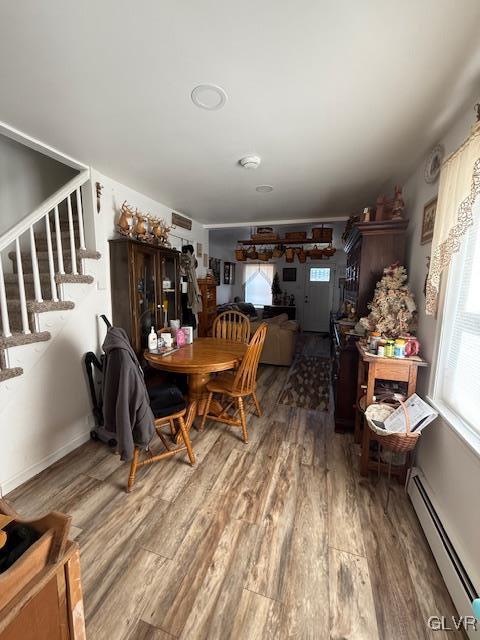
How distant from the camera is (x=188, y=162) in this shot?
2.05 m

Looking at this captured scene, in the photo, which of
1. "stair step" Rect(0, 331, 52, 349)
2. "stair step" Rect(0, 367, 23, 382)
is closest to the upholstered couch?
"stair step" Rect(0, 331, 52, 349)

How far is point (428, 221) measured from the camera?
5.83 feet

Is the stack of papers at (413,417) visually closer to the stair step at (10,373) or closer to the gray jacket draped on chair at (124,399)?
the gray jacket draped on chair at (124,399)

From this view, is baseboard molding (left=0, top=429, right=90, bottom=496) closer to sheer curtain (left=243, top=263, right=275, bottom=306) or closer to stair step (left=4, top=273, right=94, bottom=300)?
stair step (left=4, top=273, right=94, bottom=300)

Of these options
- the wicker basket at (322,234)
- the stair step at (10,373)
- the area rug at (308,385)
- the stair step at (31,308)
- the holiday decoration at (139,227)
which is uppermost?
the wicker basket at (322,234)

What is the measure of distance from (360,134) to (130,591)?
275cm

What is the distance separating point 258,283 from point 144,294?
18.7 feet

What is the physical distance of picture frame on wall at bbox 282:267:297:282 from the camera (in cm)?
754

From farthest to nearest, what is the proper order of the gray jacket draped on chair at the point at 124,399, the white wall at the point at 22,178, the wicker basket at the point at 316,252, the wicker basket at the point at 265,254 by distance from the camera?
1. the wicker basket at the point at 265,254
2. the wicker basket at the point at 316,252
3. the white wall at the point at 22,178
4. the gray jacket draped on chair at the point at 124,399

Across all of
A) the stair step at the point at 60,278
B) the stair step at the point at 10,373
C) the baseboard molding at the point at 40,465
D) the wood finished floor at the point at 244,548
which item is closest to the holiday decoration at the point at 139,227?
the stair step at the point at 60,278

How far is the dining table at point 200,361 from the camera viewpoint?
197 centimetres

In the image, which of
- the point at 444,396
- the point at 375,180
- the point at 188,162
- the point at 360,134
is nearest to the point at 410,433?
the point at 444,396

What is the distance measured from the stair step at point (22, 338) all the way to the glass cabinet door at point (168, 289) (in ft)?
4.16

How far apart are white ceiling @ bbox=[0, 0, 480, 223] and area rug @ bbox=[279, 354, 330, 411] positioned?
7.81 ft
